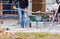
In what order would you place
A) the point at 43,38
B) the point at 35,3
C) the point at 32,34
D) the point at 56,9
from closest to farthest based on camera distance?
the point at 43,38
the point at 32,34
the point at 56,9
the point at 35,3

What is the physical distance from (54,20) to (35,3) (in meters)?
2.63

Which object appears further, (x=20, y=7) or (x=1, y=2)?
(x=1, y=2)

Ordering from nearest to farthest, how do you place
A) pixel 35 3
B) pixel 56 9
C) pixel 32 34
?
1. pixel 32 34
2. pixel 56 9
3. pixel 35 3

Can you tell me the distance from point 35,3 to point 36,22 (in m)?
2.44

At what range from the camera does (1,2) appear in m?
13.9

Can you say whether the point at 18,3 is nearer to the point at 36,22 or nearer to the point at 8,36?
the point at 36,22

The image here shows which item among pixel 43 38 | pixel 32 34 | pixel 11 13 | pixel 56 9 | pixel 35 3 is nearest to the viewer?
pixel 43 38

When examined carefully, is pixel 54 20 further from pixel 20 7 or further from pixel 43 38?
pixel 43 38

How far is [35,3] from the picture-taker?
1330 centimetres

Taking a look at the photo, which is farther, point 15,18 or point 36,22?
point 15,18

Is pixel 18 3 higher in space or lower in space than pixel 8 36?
higher

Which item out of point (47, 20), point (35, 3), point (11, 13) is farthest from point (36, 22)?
point (11, 13)

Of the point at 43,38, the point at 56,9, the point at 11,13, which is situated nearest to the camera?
the point at 43,38

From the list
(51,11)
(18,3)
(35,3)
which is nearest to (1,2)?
(35,3)
